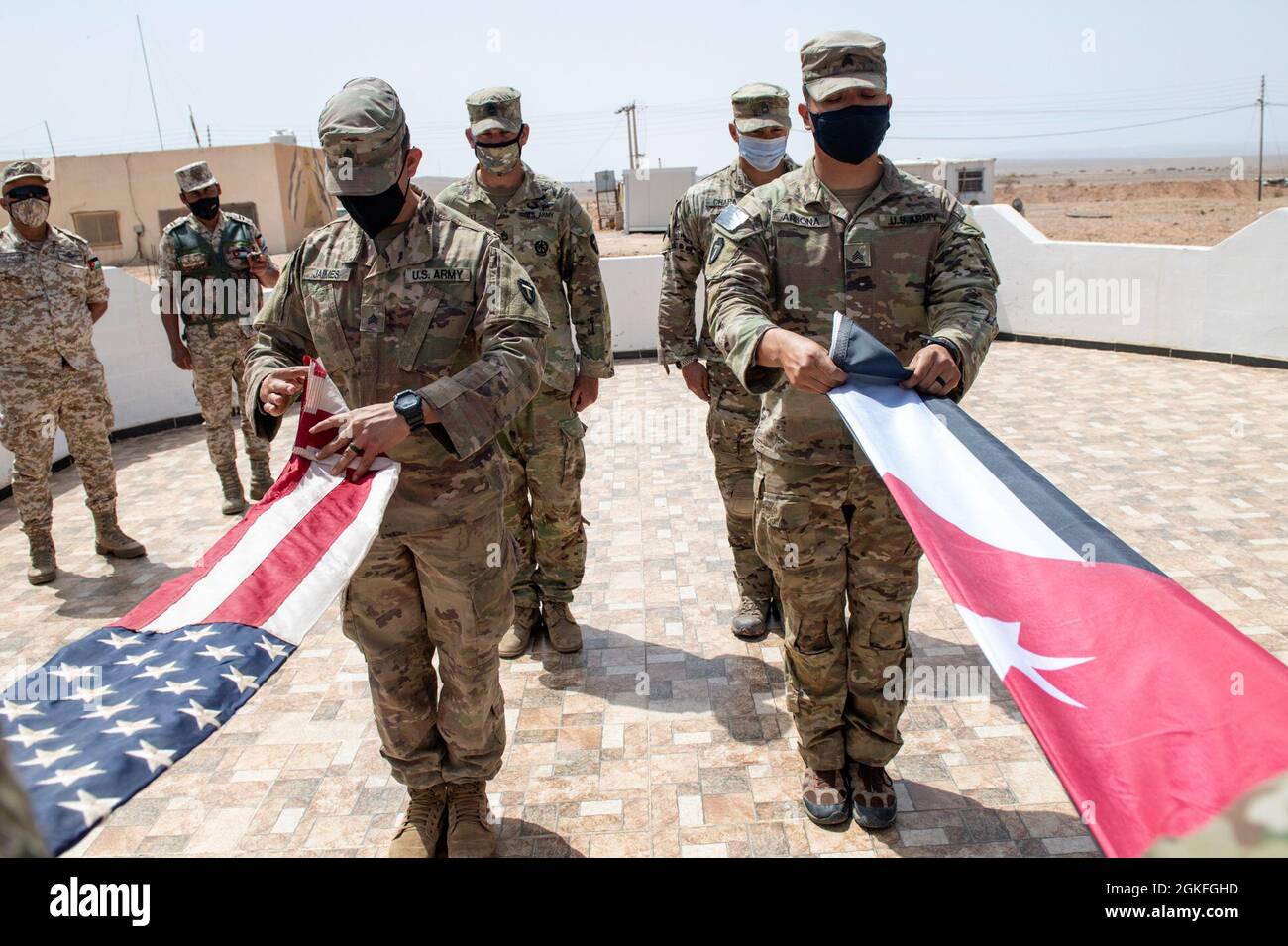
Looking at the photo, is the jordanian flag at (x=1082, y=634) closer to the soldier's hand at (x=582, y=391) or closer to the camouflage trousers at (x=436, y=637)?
the camouflage trousers at (x=436, y=637)

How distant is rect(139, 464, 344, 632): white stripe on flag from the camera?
228 cm

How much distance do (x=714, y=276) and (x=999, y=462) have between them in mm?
1048

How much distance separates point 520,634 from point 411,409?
226 centimetres

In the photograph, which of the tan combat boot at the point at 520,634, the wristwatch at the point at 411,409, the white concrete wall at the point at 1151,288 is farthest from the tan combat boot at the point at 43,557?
the white concrete wall at the point at 1151,288

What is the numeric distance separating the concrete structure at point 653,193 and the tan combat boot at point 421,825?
2986 cm

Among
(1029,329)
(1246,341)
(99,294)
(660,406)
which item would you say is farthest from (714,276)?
(1029,329)

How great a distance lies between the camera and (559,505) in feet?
14.8

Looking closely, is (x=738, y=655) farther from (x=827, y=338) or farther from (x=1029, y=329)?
(x=1029, y=329)

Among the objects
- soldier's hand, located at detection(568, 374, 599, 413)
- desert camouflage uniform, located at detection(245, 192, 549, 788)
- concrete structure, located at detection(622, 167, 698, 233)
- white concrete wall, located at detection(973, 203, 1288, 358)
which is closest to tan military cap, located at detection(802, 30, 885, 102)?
desert camouflage uniform, located at detection(245, 192, 549, 788)

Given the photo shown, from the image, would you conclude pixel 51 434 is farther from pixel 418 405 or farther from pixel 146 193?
pixel 146 193

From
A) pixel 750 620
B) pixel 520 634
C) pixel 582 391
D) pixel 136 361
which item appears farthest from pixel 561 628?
pixel 136 361

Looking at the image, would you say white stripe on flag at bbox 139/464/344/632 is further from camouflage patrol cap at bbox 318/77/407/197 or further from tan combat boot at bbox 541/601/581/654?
tan combat boot at bbox 541/601/581/654

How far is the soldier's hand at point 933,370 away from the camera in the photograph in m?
2.63

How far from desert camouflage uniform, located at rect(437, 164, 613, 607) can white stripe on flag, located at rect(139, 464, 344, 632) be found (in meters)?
1.72
